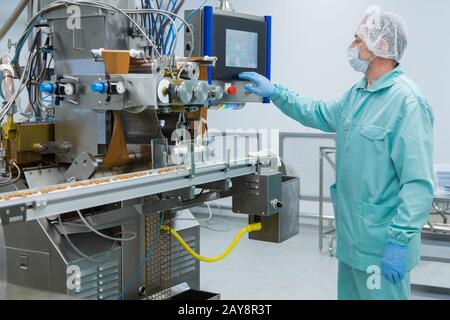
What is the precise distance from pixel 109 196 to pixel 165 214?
35.3 inches

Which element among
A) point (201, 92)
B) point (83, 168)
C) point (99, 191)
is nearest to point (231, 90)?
point (201, 92)

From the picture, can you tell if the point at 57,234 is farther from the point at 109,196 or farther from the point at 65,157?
the point at 109,196

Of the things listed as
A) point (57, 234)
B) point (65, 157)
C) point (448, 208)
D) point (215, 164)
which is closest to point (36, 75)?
point (65, 157)

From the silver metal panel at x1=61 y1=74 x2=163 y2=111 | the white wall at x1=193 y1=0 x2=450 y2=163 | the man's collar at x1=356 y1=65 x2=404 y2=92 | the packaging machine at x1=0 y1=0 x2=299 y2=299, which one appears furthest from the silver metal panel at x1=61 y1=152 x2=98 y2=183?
the white wall at x1=193 y1=0 x2=450 y2=163

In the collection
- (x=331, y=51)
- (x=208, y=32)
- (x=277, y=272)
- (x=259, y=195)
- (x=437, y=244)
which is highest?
(x=331, y=51)

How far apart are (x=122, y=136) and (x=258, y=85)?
2.09 feet

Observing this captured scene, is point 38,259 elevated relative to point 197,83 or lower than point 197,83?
lower

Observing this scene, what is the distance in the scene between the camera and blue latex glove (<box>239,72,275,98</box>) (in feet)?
7.82

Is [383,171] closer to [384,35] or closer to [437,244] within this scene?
[384,35]

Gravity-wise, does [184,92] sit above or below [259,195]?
above

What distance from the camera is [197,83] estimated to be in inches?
77.4

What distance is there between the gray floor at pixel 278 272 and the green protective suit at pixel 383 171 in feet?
3.78

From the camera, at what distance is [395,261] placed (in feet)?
6.21

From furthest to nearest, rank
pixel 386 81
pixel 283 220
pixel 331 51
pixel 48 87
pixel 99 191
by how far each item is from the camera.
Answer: pixel 331 51 < pixel 283 220 < pixel 386 81 < pixel 48 87 < pixel 99 191
